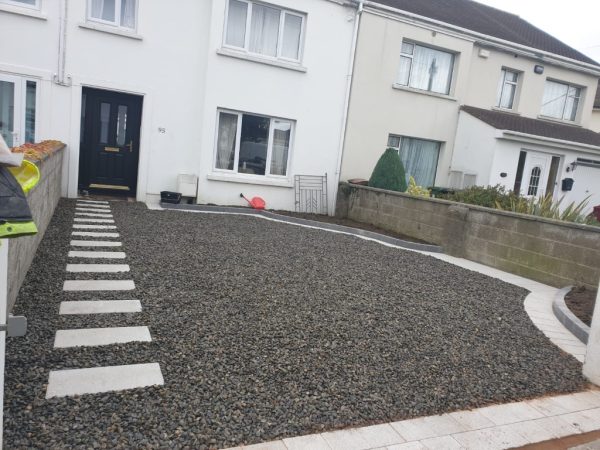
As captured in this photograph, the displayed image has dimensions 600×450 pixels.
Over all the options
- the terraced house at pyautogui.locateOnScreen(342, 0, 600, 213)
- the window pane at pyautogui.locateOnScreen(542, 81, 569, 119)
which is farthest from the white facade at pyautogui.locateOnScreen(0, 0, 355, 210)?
the window pane at pyautogui.locateOnScreen(542, 81, 569, 119)

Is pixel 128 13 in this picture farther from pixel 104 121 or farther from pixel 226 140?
pixel 226 140

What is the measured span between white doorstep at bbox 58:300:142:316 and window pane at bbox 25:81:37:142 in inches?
281

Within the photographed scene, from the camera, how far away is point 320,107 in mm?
11836

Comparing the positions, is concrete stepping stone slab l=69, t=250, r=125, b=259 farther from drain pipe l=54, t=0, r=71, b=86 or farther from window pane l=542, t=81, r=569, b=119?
window pane l=542, t=81, r=569, b=119

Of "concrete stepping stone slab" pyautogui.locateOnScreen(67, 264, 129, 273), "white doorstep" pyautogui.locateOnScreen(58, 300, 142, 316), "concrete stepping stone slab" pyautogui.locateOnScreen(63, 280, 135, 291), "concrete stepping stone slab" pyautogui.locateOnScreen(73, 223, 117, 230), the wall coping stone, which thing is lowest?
"white doorstep" pyautogui.locateOnScreen(58, 300, 142, 316)

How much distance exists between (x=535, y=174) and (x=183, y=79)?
11.1 meters

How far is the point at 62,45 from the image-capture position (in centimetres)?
931

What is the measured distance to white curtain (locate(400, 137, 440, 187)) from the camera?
13578 millimetres

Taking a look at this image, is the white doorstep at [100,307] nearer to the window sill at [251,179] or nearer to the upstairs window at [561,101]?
the window sill at [251,179]

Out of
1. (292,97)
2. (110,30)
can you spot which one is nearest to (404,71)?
(292,97)

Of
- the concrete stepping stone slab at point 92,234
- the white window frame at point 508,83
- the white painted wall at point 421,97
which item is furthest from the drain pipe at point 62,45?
the white window frame at point 508,83

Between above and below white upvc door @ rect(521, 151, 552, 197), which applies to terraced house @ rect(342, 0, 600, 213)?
above

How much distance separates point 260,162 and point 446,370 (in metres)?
8.96

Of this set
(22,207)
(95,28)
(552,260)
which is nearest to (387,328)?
(22,207)
